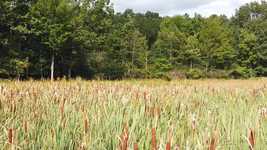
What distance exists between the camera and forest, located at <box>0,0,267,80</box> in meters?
32.9

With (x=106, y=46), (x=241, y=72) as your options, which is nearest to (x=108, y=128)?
(x=106, y=46)

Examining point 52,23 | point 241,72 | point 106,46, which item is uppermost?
point 52,23

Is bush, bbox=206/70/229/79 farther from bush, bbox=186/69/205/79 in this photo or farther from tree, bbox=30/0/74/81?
tree, bbox=30/0/74/81

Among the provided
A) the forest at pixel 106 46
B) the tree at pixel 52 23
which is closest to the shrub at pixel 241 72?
the forest at pixel 106 46

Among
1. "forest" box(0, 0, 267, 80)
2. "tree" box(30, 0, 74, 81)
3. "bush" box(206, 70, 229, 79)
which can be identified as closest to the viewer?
"forest" box(0, 0, 267, 80)

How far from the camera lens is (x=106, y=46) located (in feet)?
150

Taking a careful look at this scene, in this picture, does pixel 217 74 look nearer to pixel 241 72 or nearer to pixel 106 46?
pixel 241 72

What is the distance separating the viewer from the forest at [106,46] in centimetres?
3288

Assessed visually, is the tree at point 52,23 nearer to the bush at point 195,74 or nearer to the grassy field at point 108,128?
the bush at point 195,74

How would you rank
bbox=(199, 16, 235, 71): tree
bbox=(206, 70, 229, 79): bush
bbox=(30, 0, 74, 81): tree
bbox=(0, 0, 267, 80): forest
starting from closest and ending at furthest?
bbox=(0, 0, 267, 80): forest, bbox=(30, 0, 74, 81): tree, bbox=(206, 70, 229, 79): bush, bbox=(199, 16, 235, 71): tree

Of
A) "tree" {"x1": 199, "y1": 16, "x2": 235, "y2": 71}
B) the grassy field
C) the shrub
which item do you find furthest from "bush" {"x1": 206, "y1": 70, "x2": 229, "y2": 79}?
the grassy field

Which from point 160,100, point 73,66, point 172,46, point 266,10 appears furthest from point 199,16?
point 160,100

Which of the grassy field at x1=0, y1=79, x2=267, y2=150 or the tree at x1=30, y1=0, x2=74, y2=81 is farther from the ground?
the tree at x1=30, y1=0, x2=74, y2=81

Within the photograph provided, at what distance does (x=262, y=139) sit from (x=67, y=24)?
3557cm
